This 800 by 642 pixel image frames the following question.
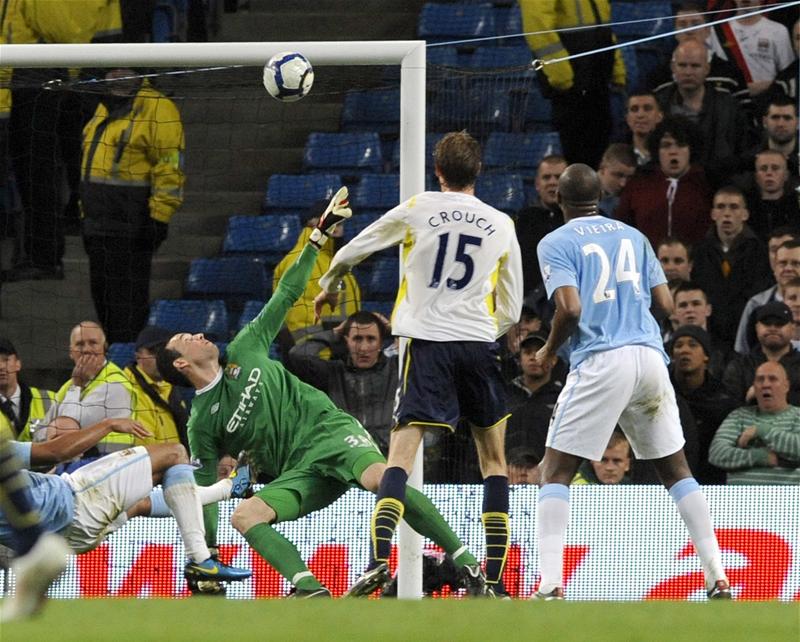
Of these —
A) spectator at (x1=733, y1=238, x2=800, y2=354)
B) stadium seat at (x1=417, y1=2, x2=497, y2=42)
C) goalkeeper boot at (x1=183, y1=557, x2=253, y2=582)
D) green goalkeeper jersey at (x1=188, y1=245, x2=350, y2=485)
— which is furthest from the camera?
stadium seat at (x1=417, y1=2, x2=497, y2=42)

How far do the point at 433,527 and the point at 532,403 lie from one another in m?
2.18

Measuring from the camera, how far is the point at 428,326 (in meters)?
7.70

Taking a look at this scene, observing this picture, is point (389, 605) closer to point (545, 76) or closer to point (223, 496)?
point (223, 496)

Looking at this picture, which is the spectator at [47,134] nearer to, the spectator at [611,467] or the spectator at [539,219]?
the spectator at [539,219]

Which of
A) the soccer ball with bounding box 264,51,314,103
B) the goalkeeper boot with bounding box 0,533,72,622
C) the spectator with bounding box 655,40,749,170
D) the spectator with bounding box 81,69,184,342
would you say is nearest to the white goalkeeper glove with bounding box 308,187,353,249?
the soccer ball with bounding box 264,51,314,103

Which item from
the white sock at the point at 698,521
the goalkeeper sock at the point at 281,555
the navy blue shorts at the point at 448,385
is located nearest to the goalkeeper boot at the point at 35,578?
the navy blue shorts at the point at 448,385

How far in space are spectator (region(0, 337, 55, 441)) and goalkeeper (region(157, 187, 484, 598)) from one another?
164 centimetres

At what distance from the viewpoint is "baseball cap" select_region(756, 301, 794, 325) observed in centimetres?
1022

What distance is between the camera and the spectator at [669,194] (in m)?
11.5

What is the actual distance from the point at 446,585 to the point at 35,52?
376 cm

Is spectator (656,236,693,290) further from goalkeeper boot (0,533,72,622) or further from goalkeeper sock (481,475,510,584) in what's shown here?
goalkeeper boot (0,533,72,622)

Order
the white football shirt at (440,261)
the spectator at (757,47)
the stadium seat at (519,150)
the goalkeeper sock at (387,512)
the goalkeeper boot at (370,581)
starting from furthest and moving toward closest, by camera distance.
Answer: the spectator at (757,47) < the stadium seat at (519,150) < the white football shirt at (440,261) < the goalkeeper sock at (387,512) < the goalkeeper boot at (370,581)

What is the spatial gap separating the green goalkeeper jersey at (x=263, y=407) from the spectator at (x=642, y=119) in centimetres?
401

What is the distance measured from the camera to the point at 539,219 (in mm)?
11070
